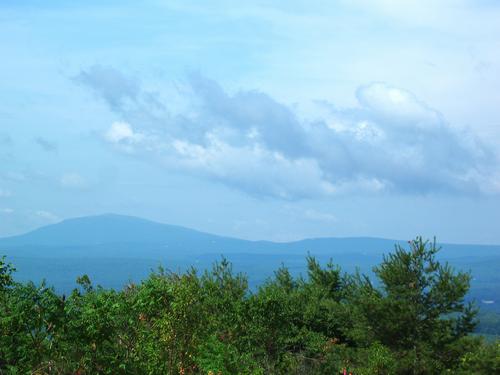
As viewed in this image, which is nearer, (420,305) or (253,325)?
(253,325)

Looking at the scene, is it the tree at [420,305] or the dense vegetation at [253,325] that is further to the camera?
the tree at [420,305]

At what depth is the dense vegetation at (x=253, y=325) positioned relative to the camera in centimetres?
1747

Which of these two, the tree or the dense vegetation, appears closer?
the dense vegetation

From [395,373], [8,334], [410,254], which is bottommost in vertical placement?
[395,373]

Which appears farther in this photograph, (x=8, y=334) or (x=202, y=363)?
(x=202, y=363)

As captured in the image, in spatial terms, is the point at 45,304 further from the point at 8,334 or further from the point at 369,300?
the point at 369,300

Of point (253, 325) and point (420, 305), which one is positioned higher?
point (420, 305)

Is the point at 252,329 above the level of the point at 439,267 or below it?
below

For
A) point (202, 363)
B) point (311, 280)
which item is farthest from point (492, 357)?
point (311, 280)

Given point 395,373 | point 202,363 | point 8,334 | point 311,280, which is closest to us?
point 8,334

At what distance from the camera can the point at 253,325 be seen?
27906 mm

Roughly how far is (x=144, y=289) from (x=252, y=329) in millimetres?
8783

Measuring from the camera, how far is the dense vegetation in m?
17.5

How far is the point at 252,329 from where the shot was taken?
27906 millimetres
